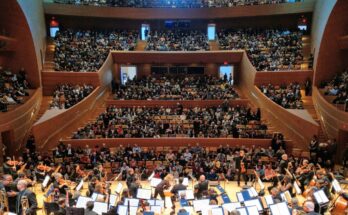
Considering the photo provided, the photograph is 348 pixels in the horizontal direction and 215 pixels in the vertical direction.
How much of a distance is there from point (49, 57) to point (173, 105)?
9.11 meters

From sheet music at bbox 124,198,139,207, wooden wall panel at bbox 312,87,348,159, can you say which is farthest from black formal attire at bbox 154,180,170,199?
wooden wall panel at bbox 312,87,348,159

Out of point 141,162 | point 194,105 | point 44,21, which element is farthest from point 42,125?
point 44,21

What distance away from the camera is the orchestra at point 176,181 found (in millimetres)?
9469

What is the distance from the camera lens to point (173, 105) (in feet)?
73.8

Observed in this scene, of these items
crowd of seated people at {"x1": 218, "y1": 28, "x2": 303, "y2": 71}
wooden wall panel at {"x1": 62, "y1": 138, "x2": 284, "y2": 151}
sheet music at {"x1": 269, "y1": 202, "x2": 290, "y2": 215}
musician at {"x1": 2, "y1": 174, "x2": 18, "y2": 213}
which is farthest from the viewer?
crowd of seated people at {"x1": 218, "y1": 28, "x2": 303, "y2": 71}

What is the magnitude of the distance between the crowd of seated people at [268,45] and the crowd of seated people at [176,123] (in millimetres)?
4352

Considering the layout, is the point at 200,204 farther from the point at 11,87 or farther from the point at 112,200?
the point at 11,87

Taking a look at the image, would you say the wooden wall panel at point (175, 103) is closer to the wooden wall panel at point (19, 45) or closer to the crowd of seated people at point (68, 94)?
the crowd of seated people at point (68, 94)

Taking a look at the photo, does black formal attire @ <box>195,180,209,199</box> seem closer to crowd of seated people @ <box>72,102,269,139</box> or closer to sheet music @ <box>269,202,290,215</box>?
sheet music @ <box>269,202,290,215</box>

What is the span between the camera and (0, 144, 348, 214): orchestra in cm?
947

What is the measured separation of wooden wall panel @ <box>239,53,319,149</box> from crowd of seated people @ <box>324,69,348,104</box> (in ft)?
6.86

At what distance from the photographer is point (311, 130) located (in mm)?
17984

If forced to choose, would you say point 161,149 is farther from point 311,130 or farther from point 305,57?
point 305,57

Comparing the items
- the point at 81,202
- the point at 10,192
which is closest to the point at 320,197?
the point at 81,202
